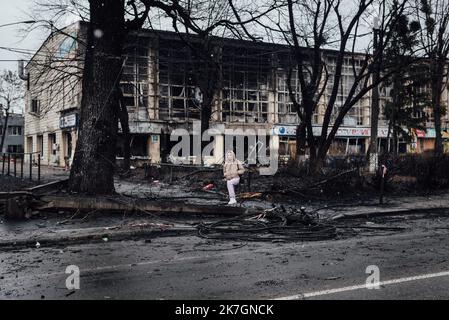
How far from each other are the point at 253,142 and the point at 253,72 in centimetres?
673

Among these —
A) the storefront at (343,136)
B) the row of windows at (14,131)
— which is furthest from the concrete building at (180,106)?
the row of windows at (14,131)

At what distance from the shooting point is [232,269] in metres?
6.80

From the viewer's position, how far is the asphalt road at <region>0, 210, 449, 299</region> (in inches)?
219

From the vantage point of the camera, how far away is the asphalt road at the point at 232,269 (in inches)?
219

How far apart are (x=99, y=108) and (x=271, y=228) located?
634cm

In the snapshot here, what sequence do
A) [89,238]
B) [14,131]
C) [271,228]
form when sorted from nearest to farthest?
[89,238]
[271,228]
[14,131]

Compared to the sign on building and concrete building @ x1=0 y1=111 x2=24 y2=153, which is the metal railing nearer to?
the sign on building

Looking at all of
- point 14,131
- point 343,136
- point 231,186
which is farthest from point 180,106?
point 14,131

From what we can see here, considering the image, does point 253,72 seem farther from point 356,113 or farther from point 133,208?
point 133,208

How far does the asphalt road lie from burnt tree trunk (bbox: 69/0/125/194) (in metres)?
4.82

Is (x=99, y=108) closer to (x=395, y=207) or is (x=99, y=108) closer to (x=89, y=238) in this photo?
(x=89, y=238)

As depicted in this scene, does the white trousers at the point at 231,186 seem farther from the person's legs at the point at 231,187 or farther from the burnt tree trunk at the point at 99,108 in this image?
the burnt tree trunk at the point at 99,108

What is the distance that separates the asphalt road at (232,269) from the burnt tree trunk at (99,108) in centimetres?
482

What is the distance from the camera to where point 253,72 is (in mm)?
46312
